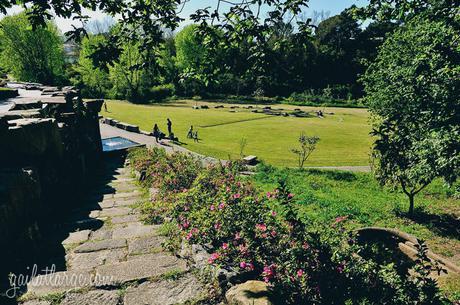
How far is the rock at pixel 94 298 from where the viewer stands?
160 inches

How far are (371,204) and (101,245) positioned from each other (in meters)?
12.4

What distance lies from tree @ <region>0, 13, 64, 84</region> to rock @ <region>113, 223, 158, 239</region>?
60.1 meters

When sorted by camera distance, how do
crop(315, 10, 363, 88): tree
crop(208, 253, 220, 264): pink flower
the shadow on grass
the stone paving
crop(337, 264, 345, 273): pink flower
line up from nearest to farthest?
the stone paving → crop(337, 264, 345, 273): pink flower → crop(208, 253, 220, 264): pink flower → the shadow on grass → crop(315, 10, 363, 88): tree

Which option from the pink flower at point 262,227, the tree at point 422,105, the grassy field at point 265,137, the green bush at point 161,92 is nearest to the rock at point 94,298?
the pink flower at point 262,227

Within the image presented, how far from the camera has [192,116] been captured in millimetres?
45469

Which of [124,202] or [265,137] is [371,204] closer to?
[124,202]

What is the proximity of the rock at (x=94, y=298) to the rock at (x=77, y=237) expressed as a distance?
2091 mm

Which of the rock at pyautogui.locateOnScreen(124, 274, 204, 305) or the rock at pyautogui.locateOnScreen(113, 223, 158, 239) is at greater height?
the rock at pyautogui.locateOnScreen(124, 274, 204, 305)

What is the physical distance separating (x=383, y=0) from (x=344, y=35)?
87.9 metres

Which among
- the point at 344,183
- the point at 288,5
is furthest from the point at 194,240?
the point at 344,183

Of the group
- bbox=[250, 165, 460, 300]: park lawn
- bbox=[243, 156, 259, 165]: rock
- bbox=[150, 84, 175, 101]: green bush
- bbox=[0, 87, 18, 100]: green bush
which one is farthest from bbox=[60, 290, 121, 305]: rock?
bbox=[150, 84, 175, 101]: green bush

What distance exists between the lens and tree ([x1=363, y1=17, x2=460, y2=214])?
23.5 feet

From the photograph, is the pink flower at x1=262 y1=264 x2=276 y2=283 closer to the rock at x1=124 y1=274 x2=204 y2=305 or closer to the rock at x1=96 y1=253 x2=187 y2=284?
the rock at x1=124 y1=274 x2=204 y2=305

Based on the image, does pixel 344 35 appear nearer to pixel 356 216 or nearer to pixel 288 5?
pixel 356 216
